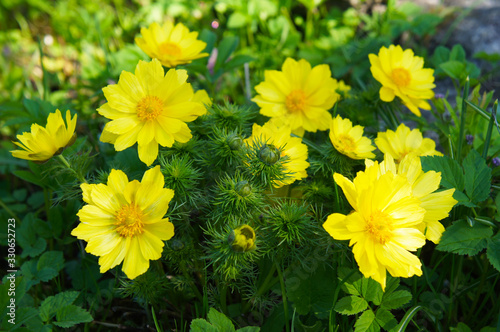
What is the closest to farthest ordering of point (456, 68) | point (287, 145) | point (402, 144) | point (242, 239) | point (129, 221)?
point (242, 239) < point (129, 221) < point (287, 145) < point (402, 144) < point (456, 68)

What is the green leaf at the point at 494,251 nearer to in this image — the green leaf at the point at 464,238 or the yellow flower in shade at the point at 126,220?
the green leaf at the point at 464,238

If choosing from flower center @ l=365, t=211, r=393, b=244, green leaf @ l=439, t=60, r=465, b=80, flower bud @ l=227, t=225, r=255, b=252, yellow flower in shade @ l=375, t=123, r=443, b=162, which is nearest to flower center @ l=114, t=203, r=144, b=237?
flower bud @ l=227, t=225, r=255, b=252

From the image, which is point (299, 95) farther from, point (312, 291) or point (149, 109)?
point (312, 291)

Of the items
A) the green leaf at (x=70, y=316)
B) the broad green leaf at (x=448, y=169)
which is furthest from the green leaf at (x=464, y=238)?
the green leaf at (x=70, y=316)

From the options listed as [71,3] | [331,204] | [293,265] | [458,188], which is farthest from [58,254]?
[71,3]

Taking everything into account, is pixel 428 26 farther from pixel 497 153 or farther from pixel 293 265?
pixel 293 265

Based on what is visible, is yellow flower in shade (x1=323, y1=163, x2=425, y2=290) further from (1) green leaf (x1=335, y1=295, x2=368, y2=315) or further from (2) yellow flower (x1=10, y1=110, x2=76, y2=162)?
(2) yellow flower (x1=10, y1=110, x2=76, y2=162)

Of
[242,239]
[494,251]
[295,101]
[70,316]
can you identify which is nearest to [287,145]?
[295,101]
